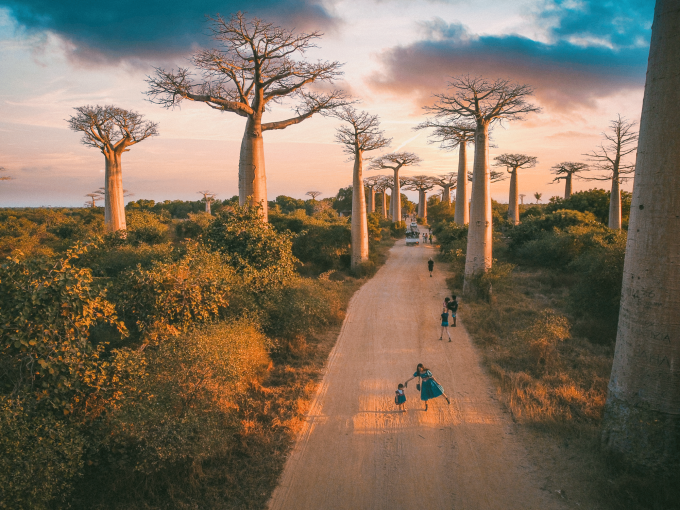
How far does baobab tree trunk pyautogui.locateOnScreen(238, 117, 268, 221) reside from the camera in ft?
33.3

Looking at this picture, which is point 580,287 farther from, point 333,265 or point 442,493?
point 333,265

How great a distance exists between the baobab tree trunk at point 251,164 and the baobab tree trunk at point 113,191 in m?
10.1

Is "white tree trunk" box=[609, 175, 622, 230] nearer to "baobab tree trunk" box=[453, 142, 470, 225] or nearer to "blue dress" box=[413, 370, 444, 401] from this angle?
"baobab tree trunk" box=[453, 142, 470, 225]

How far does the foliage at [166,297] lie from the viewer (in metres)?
6.00

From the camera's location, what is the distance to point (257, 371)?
6465mm

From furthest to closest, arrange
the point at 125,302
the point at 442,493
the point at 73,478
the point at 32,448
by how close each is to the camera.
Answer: the point at 125,302, the point at 442,493, the point at 73,478, the point at 32,448

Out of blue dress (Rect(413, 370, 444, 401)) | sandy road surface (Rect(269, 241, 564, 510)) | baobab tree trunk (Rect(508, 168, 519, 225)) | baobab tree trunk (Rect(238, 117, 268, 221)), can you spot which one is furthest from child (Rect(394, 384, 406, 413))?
baobab tree trunk (Rect(508, 168, 519, 225))

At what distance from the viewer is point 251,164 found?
10234 mm

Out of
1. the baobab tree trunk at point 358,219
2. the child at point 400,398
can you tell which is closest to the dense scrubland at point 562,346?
the child at point 400,398

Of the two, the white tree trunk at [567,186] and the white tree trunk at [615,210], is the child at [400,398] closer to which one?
the white tree trunk at [615,210]

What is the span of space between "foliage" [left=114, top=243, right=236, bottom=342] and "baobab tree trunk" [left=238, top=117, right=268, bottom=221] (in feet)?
12.7

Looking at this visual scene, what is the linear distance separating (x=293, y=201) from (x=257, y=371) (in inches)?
1732

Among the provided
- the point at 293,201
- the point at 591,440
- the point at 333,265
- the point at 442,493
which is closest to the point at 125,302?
the point at 442,493

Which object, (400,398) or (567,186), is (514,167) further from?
(400,398)
